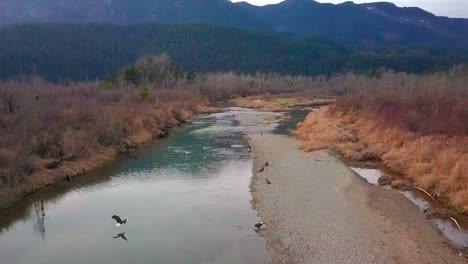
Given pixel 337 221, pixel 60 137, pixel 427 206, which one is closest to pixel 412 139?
pixel 427 206

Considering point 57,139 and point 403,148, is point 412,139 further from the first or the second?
point 57,139

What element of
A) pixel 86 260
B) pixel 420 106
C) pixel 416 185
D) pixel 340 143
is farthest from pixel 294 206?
pixel 420 106

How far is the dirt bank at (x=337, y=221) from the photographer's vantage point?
14336 millimetres

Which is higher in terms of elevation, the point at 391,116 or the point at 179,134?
the point at 391,116

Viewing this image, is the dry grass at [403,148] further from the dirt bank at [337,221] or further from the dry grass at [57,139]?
the dry grass at [57,139]

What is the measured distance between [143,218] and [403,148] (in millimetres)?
17800

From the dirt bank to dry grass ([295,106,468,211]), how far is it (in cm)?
211

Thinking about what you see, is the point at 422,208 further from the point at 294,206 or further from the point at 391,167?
the point at 391,167

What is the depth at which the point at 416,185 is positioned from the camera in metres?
22.7

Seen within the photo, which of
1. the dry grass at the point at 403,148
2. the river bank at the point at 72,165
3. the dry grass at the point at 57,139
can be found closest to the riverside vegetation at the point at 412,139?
the dry grass at the point at 403,148

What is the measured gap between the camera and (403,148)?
28.8 m

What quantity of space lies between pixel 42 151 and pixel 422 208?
21156 millimetres

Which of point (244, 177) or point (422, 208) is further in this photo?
point (244, 177)

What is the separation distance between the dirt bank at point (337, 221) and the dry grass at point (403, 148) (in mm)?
2110
